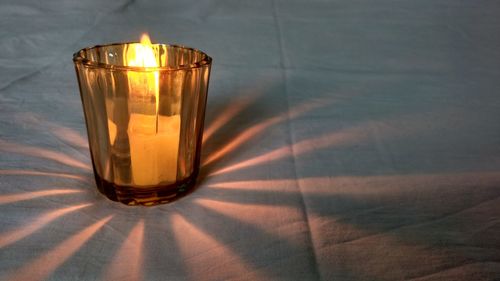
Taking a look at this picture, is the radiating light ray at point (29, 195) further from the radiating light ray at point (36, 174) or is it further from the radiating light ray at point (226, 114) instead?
the radiating light ray at point (226, 114)

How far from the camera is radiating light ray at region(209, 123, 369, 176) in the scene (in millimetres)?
625

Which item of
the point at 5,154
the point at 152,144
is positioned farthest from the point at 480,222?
the point at 5,154

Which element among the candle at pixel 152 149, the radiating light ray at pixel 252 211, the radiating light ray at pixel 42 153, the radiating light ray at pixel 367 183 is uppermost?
the candle at pixel 152 149

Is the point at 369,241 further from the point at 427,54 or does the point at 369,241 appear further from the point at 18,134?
the point at 427,54

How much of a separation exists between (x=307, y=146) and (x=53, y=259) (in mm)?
359

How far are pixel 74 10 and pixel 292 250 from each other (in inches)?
34.7

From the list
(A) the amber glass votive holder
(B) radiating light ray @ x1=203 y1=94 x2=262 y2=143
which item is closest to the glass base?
(A) the amber glass votive holder

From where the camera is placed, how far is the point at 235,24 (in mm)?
1113

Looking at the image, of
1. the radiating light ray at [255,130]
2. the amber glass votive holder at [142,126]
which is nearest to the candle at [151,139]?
the amber glass votive holder at [142,126]

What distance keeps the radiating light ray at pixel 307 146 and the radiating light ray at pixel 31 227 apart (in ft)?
0.54

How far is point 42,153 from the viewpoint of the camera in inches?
24.9

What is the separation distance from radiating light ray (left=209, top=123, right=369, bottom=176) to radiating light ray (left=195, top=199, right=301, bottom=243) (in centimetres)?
8

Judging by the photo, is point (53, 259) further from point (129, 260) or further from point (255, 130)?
point (255, 130)

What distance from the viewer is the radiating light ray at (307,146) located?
625 mm
